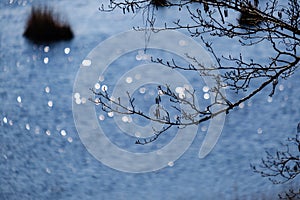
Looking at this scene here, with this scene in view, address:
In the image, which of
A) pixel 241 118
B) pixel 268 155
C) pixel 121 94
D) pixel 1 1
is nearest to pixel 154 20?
pixel 121 94

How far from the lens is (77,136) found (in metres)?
4.27

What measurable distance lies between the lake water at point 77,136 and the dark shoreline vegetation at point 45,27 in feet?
0.16

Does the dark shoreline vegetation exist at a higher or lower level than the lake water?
higher

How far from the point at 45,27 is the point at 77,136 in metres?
0.86

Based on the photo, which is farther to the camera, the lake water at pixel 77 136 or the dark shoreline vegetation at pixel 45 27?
the dark shoreline vegetation at pixel 45 27

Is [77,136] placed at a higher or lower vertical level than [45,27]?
lower

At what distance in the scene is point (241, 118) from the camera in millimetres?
4012

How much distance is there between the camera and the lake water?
13.2 feet

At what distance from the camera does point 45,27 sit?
4512 millimetres

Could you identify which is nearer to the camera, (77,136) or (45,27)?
(77,136)

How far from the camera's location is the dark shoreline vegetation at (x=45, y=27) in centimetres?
436

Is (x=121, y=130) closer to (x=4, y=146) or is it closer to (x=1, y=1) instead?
(x=4, y=146)

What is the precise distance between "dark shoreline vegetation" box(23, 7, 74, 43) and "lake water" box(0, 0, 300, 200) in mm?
49

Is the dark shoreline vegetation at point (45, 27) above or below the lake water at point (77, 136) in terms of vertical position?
above
